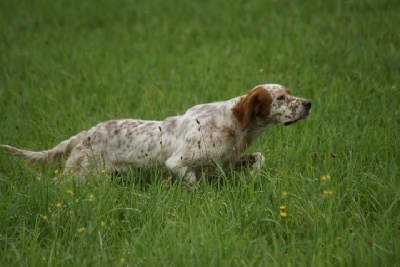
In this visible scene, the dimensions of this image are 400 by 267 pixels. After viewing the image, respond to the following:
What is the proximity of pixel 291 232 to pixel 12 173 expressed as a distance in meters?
2.74

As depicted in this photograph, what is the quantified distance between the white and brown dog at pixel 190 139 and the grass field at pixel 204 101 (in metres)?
0.20

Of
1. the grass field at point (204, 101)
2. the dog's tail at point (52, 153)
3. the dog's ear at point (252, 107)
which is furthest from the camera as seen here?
the dog's tail at point (52, 153)

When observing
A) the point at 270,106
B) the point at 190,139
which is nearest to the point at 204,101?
the point at 190,139

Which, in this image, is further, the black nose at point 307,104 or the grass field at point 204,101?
the black nose at point 307,104

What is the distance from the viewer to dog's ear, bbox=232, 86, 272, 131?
5.09 m

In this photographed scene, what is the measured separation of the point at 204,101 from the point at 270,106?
86.2 inches

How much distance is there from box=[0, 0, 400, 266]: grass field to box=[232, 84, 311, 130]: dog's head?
41 cm

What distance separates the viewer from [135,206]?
4625 millimetres

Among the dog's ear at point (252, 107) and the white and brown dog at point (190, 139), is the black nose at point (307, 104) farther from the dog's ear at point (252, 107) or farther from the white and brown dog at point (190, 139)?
the dog's ear at point (252, 107)

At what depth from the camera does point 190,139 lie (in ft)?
17.3

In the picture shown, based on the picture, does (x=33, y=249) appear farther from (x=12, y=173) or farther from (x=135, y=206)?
(x=12, y=173)

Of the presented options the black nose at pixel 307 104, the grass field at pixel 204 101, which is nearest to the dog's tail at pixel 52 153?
the grass field at pixel 204 101

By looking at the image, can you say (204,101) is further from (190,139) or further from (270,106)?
(270,106)

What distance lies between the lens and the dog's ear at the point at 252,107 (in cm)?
509
